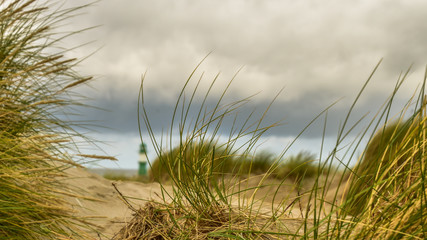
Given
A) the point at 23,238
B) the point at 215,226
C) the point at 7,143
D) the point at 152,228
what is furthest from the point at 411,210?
the point at 7,143

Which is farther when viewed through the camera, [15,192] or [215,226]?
[15,192]

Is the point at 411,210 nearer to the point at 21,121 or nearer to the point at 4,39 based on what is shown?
the point at 21,121

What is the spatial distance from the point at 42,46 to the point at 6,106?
674mm

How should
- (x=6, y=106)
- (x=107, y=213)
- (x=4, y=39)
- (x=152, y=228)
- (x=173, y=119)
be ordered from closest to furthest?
(x=173, y=119) → (x=152, y=228) → (x=6, y=106) → (x=4, y=39) → (x=107, y=213)

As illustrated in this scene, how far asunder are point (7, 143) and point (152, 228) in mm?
925

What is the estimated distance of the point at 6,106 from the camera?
2.55 metres

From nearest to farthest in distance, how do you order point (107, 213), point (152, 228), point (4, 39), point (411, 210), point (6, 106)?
point (411, 210)
point (152, 228)
point (6, 106)
point (4, 39)
point (107, 213)

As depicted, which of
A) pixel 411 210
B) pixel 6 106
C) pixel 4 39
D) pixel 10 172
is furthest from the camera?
pixel 4 39

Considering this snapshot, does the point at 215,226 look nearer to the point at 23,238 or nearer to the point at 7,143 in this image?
the point at 23,238

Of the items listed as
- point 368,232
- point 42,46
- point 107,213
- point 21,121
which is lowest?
point 107,213

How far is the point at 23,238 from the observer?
1.96 m

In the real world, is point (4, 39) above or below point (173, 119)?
above

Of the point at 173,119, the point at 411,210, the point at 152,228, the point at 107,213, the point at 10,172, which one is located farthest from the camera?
the point at 107,213

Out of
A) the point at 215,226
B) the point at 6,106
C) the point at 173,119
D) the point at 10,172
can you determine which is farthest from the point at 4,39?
the point at 215,226
